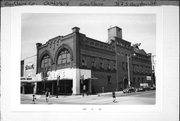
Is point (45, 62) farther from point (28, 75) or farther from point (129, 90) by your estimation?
point (129, 90)

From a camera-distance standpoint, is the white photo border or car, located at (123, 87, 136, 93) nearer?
the white photo border

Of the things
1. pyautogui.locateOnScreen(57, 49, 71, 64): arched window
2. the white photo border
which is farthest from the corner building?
the white photo border

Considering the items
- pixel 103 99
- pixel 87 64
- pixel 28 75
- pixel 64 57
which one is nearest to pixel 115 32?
pixel 87 64

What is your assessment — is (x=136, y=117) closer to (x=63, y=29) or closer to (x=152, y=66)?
(x=152, y=66)

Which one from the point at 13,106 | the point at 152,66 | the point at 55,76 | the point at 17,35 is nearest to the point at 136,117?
the point at 152,66

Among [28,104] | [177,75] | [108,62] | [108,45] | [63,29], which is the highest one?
[63,29]

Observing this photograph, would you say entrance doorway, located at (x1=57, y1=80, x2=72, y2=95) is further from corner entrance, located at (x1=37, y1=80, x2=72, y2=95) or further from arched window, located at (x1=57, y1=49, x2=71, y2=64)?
arched window, located at (x1=57, y1=49, x2=71, y2=64)

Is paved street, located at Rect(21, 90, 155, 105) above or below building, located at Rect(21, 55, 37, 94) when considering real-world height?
below

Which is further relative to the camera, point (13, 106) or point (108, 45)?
point (108, 45)

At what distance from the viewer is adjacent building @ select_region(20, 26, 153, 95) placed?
292 cm

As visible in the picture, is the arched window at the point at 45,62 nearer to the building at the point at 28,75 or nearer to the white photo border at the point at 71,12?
the building at the point at 28,75

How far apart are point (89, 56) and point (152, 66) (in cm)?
89

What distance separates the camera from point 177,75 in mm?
2859

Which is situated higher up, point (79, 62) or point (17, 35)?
point (17, 35)
